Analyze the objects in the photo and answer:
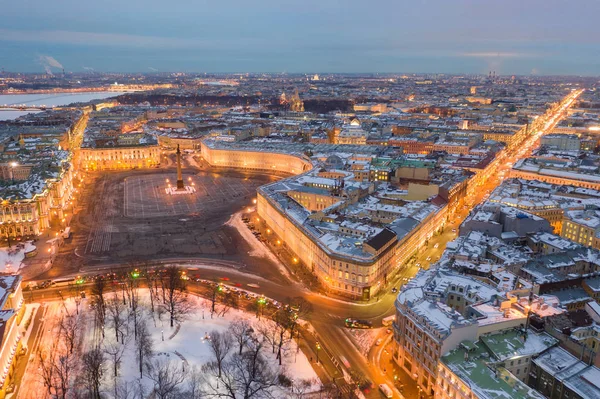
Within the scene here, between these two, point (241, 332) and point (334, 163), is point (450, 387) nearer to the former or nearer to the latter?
point (241, 332)

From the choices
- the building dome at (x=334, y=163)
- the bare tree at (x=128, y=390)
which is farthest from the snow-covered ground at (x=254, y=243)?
the building dome at (x=334, y=163)

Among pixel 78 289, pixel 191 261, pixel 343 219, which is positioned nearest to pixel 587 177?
pixel 343 219

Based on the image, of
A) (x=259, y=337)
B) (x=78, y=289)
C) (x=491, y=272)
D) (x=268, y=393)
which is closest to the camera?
(x=268, y=393)

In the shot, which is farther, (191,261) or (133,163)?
(133,163)

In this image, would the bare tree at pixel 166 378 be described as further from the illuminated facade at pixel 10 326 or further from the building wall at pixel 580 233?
the building wall at pixel 580 233

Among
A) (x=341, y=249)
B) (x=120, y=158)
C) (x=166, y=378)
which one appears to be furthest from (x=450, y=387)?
(x=120, y=158)

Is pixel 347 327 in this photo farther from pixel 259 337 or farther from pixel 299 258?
pixel 299 258

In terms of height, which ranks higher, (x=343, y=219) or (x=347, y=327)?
(x=343, y=219)
